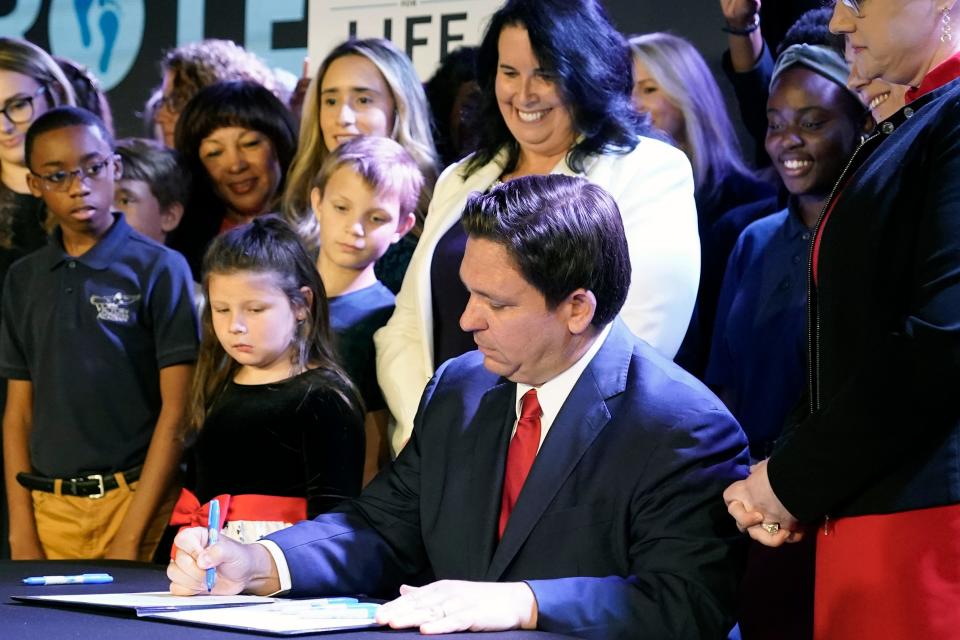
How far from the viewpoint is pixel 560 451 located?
240 centimetres

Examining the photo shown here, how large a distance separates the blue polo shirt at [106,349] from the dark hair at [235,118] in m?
0.56

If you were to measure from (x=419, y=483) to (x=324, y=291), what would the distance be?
1.04m

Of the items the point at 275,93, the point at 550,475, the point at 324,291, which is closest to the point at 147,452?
the point at 324,291

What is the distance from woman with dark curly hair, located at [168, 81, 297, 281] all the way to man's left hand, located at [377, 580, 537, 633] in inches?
103

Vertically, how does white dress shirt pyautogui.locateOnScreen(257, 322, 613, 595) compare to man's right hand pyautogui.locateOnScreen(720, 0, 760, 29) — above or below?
below

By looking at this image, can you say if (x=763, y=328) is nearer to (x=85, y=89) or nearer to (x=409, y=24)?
(x=409, y=24)

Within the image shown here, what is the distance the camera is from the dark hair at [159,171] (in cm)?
455

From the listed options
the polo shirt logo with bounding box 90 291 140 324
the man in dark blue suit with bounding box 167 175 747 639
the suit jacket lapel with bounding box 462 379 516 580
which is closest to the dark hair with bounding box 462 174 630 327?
the man in dark blue suit with bounding box 167 175 747 639

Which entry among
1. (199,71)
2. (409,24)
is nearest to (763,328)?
(409,24)

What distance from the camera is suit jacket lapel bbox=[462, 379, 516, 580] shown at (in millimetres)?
2438

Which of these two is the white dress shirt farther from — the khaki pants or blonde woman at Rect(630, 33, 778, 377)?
the khaki pants

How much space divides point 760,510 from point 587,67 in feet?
4.91

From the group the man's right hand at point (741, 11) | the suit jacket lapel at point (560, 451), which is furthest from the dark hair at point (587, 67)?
the suit jacket lapel at point (560, 451)

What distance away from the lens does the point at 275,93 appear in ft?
16.1
